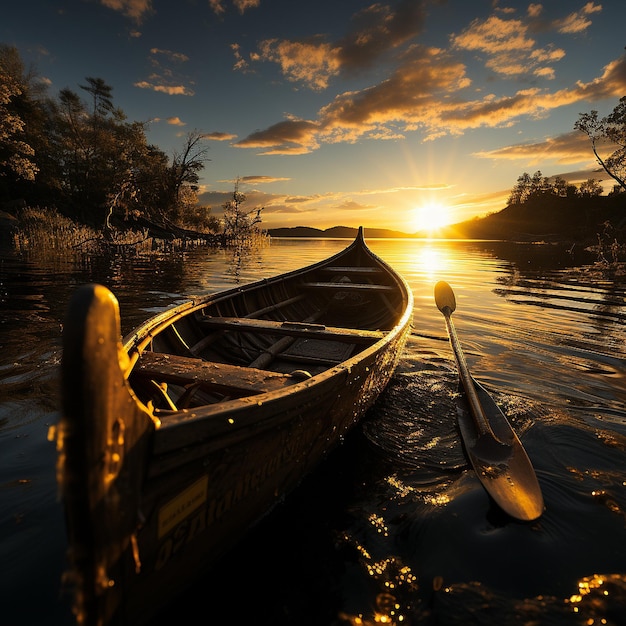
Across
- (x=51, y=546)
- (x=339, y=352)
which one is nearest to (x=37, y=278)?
(x=339, y=352)

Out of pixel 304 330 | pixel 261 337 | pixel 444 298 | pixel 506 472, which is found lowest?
pixel 506 472

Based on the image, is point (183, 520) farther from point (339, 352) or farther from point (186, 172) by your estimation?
point (186, 172)

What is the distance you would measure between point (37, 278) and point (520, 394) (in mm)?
14616

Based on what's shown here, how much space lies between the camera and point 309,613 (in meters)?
2.18

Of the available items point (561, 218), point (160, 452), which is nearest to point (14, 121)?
point (160, 452)

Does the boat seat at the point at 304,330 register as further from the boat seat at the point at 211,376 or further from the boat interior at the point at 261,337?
the boat seat at the point at 211,376

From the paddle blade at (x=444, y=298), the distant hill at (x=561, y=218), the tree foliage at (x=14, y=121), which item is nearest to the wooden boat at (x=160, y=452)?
the paddle blade at (x=444, y=298)

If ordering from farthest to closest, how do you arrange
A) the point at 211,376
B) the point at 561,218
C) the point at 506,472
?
the point at 561,218
the point at 506,472
the point at 211,376

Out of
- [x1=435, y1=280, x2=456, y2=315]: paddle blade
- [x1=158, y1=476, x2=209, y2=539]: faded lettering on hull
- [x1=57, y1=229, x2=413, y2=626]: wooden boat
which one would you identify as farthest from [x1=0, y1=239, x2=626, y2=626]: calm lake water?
[x1=435, y1=280, x2=456, y2=315]: paddle blade

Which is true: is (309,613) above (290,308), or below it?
below

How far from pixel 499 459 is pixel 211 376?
2.85 m

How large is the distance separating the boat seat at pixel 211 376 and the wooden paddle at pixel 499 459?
1985mm

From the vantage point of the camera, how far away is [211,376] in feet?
10.1

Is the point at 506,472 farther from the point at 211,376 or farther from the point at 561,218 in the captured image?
the point at 561,218
